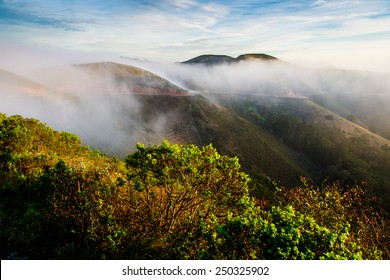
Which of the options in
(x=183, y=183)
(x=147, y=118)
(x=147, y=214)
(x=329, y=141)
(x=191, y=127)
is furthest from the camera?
(x=329, y=141)

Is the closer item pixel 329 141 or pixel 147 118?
pixel 147 118

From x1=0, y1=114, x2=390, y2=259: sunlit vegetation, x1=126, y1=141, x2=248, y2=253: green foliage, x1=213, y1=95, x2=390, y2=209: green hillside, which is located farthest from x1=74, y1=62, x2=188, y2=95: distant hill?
x1=126, y1=141, x2=248, y2=253: green foliage

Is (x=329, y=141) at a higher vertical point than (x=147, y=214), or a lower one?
lower

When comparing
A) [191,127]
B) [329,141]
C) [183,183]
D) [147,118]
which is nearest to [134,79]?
[147,118]

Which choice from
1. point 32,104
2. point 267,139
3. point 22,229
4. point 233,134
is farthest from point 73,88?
point 22,229

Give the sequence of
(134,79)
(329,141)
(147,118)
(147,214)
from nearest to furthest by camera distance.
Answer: (147,214), (147,118), (329,141), (134,79)

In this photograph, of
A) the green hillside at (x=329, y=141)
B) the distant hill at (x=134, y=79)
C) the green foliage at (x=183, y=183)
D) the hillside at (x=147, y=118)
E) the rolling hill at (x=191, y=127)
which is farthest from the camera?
the distant hill at (x=134, y=79)

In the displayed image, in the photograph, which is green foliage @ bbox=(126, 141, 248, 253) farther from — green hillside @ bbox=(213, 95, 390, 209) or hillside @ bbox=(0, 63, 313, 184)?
green hillside @ bbox=(213, 95, 390, 209)

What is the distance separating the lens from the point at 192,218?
8.79m

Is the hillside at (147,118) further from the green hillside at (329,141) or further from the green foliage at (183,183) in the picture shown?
the green foliage at (183,183)

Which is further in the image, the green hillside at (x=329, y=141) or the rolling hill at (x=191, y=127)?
the green hillside at (x=329, y=141)

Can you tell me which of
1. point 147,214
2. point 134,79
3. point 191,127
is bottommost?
point 191,127

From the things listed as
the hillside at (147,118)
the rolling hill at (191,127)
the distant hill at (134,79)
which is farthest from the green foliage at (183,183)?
the distant hill at (134,79)

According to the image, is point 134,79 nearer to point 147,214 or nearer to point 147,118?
point 147,118
